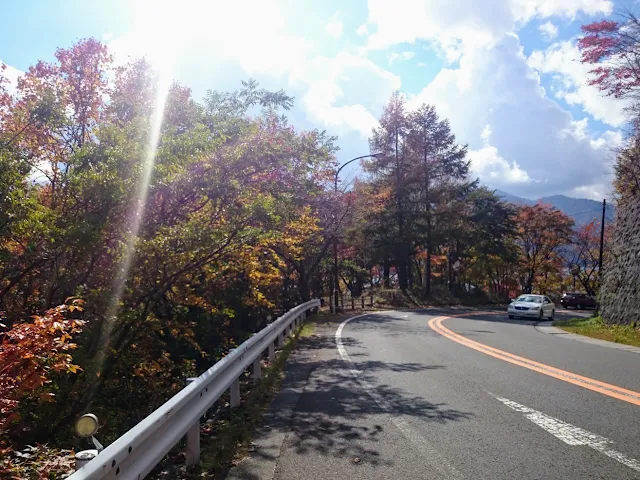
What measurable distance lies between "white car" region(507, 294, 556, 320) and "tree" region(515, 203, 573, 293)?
25428 millimetres

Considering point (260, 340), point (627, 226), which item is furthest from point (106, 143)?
point (627, 226)

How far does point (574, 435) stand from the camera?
503 cm

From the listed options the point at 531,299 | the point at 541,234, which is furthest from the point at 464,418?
the point at 541,234

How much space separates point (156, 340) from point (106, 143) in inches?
171

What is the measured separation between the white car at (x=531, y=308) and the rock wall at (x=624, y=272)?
4339mm

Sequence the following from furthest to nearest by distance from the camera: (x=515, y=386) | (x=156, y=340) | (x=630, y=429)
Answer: (x=156, y=340)
(x=515, y=386)
(x=630, y=429)

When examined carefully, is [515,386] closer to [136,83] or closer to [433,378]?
[433,378]

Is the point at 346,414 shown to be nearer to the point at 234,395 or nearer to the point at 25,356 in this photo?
the point at 234,395

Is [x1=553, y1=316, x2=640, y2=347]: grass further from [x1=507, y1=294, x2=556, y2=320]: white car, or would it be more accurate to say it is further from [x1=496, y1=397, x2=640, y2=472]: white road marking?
[x1=496, y1=397, x2=640, y2=472]: white road marking

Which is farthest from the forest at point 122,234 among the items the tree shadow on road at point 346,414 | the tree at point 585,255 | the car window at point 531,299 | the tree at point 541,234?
the tree at point 585,255

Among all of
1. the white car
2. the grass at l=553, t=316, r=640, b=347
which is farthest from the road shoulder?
the white car

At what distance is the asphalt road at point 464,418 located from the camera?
14.2 feet

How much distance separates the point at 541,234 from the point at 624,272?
114ft

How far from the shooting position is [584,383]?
25.0ft
